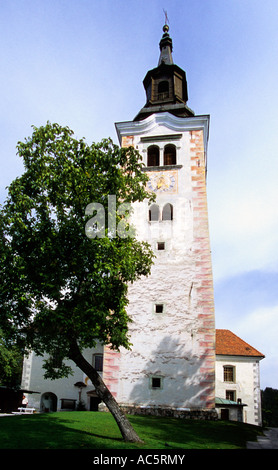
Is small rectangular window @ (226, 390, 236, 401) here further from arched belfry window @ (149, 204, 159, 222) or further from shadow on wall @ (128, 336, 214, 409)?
arched belfry window @ (149, 204, 159, 222)

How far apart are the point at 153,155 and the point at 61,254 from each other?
48.0ft

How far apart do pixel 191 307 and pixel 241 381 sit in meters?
14.4

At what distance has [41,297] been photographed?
10922 mm

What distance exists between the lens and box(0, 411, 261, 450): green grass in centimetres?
883

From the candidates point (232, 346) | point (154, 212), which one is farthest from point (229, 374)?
point (154, 212)

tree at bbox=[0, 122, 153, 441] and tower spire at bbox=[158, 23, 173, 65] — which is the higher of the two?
tower spire at bbox=[158, 23, 173, 65]

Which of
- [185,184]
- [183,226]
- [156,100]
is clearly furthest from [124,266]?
[156,100]


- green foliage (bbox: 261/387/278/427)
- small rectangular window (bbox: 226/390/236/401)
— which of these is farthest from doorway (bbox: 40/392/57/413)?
green foliage (bbox: 261/387/278/427)

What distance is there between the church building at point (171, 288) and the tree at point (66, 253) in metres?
7.26

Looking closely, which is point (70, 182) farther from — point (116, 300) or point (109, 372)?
point (109, 372)

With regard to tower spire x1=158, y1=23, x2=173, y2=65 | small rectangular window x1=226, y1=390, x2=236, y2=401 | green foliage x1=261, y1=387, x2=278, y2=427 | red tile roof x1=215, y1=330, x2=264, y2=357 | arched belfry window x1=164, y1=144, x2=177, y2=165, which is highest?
tower spire x1=158, y1=23, x2=173, y2=65

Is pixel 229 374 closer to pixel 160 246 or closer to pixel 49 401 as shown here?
pixel 49 401

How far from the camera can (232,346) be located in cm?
3086

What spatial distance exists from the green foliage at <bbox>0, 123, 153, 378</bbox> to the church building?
7.11m
